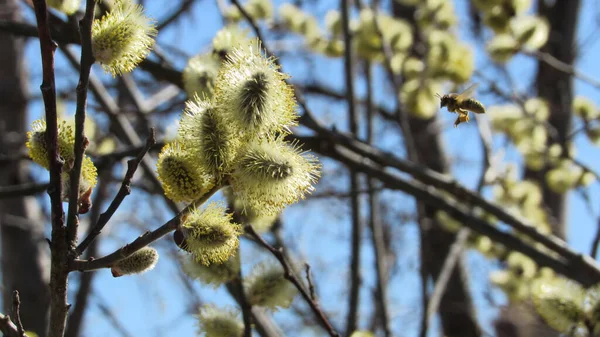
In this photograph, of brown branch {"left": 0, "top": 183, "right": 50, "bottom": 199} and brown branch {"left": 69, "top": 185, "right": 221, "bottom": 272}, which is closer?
brown branch {"left": 69, "top": 185, "right": 221, "bottom": 272}

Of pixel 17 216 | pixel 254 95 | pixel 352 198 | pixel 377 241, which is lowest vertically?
pixel 254 95

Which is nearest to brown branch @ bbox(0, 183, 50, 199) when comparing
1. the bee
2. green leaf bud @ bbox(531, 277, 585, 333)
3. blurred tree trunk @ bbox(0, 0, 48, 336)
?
blurred tree trunk @ bbox(0, 0, 48, 336)

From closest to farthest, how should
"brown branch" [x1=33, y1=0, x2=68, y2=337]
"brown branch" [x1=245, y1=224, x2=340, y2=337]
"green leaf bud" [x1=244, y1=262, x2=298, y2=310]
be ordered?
"brown branch" [x1=33, y1=0, x2=68, y2=337], "brown branch" [x1=245, y1=224, x2=340, y2=337], "green leaf bud" [x1=244, y1=262, x2=298, y2=310]

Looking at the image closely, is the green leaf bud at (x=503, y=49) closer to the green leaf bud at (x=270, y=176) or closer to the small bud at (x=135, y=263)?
the green leaf bud at (x=270, y=176)

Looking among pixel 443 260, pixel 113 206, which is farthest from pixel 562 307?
pixel 443 260

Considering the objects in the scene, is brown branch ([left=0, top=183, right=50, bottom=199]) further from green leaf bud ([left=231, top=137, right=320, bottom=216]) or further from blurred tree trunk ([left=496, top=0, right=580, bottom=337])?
blurred tree trunk ([left=496, top=0, right=580, bottom=337])

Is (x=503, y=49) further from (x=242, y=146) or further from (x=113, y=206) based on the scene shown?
(x=113, y=206)

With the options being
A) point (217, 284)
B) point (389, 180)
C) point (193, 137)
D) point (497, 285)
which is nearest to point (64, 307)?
point (193, 137)
